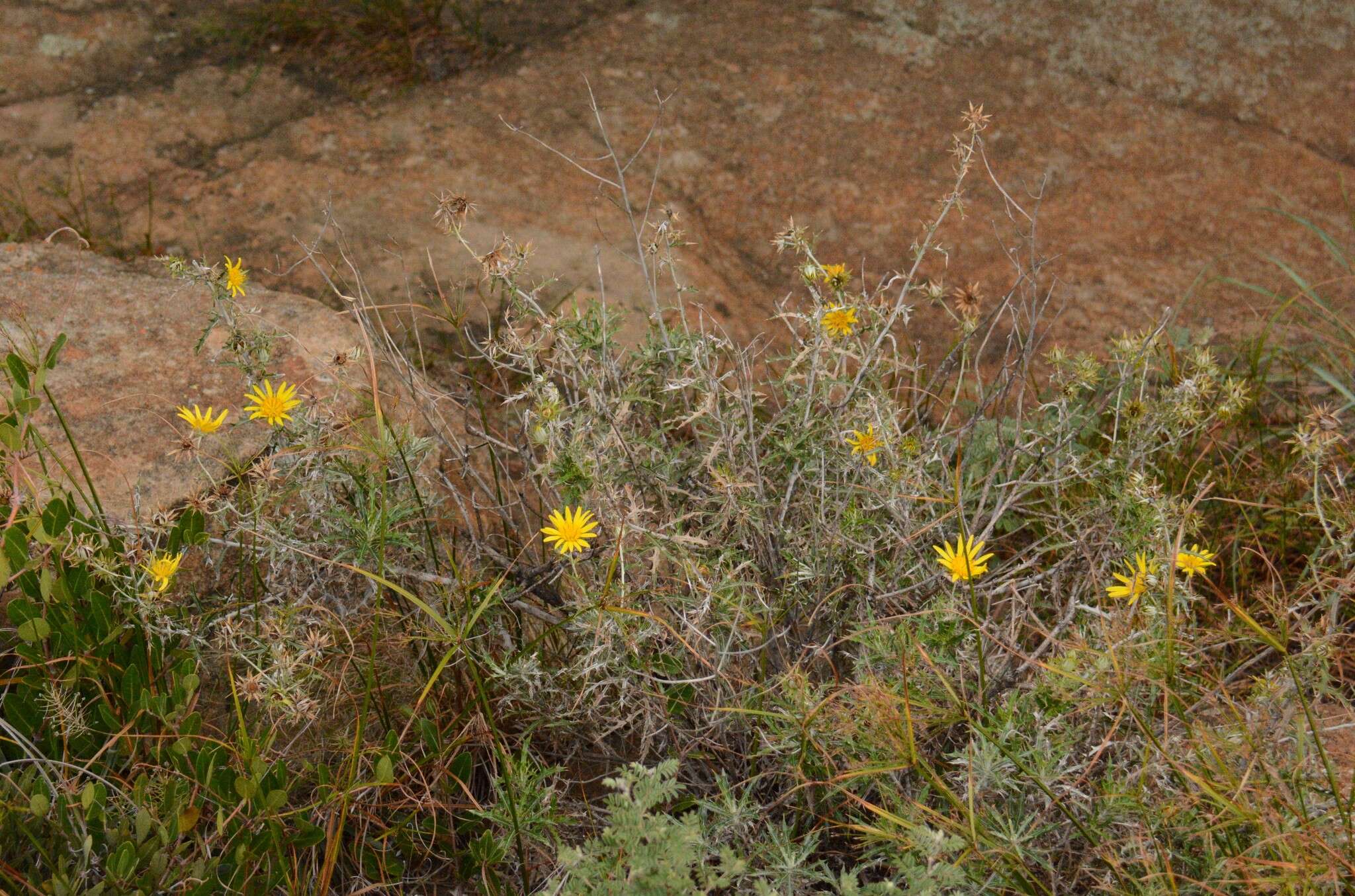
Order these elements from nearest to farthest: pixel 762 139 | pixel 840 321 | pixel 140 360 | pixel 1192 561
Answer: pixel 1192 561, pixel 840 321, pixel 140 360, pixel 762 139

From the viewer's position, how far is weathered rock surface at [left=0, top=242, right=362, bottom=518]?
7.59ft

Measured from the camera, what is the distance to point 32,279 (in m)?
2.71

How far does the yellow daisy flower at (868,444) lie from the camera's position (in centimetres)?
200

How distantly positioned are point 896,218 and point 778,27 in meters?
0.93

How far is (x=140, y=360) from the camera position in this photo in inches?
99.2

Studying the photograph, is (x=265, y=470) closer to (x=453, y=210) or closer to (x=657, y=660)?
(x=453, y=210)

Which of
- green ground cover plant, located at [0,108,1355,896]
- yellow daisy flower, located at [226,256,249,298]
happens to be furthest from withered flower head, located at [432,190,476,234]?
yellow daisy flower, located at [226,256,249,298]

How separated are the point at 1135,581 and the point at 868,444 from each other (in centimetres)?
46

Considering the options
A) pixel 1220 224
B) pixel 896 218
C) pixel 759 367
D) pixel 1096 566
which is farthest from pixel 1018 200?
pixel 1096 566

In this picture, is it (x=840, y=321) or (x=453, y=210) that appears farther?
(x=840, y=321)

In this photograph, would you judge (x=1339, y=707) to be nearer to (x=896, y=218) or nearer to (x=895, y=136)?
(x=896, y=218)

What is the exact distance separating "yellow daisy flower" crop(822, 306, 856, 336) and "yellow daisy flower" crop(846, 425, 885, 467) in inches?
6.6

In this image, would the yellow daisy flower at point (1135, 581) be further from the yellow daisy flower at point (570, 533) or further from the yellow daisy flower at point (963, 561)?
the yellow daisy flower at point (570, 533)

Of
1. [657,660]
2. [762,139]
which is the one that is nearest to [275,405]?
[657,660]
